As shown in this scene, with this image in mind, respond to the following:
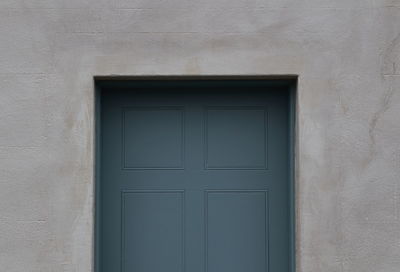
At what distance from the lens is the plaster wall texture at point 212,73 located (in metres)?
4.34

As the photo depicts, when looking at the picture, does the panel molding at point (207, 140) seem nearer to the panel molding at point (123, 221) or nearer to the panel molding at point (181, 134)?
the panel molding at point (181, 134)

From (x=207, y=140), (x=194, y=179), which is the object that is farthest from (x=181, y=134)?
(x=194, y=179)

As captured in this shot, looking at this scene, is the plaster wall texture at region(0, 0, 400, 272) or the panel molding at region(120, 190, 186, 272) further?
the panel molding at region(120, 190, 186, 272)

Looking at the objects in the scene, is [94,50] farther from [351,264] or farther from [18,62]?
[351,264]

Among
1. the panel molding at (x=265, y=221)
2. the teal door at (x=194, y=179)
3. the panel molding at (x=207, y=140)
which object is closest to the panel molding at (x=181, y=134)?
the teal door at (x=194, y=179)

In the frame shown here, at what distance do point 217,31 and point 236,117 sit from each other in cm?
65

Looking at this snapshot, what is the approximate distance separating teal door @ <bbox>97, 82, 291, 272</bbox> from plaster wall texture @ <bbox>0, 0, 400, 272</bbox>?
0.28 m

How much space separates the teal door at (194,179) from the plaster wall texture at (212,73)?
0.91ft

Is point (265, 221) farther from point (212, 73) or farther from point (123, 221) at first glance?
point (212, 73)

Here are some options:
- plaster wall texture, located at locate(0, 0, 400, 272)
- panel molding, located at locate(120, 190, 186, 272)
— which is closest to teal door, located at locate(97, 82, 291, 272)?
panel molding, located at locate(120, 190, 186, 272)

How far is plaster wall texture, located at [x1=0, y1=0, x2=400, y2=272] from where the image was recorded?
4344 millimetres

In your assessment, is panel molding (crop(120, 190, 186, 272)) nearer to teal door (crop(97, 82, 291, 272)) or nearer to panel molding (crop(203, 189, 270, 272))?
teal door (crop(97, 82, 291, 272))

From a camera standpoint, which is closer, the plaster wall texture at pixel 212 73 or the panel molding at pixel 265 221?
the plaster wall texture at pixel 212 73

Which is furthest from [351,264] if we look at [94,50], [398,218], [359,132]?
[94,50]
